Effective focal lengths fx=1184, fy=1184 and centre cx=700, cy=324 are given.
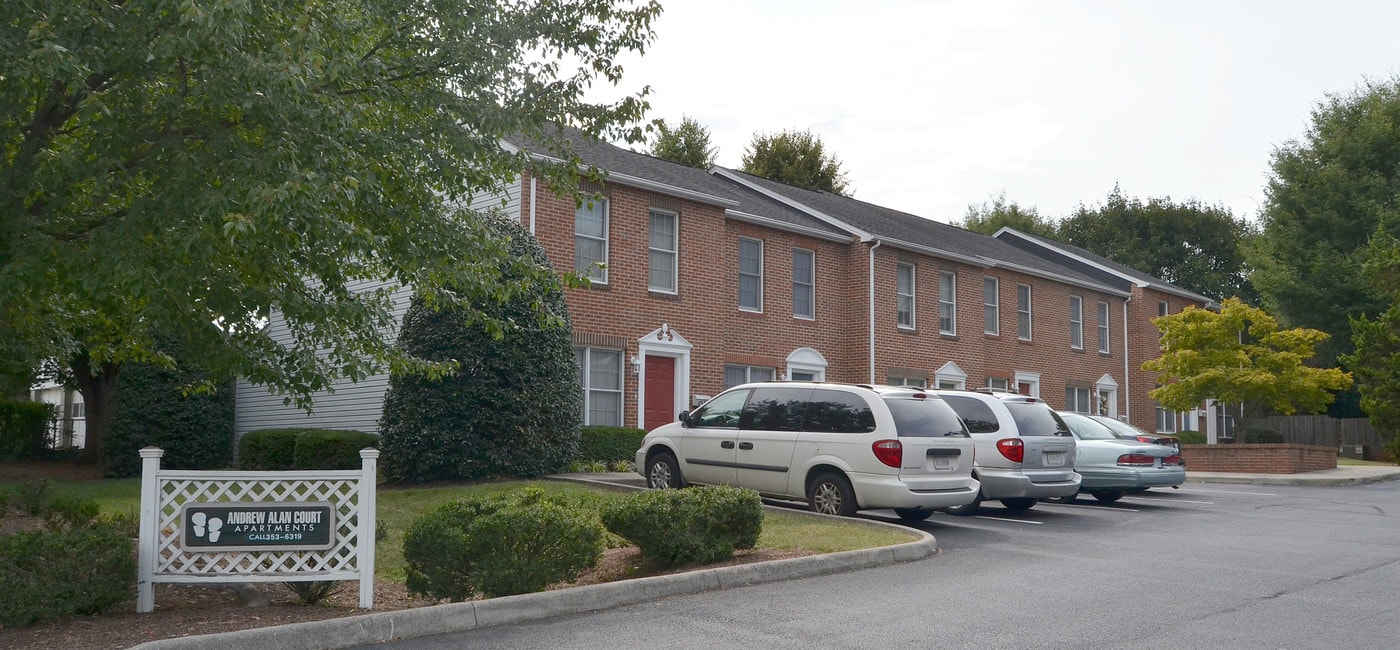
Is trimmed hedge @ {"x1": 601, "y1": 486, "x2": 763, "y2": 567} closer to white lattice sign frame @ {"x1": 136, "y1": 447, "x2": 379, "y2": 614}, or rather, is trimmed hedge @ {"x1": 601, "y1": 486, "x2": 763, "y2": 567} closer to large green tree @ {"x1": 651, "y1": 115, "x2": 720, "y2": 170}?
white lattice sign frame @ {"x1": 136, "y1": 447, "x2": 379, "y2": 614}

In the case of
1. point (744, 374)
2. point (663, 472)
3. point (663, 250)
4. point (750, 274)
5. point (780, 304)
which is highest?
point (663, 250)

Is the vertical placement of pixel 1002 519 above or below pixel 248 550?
below

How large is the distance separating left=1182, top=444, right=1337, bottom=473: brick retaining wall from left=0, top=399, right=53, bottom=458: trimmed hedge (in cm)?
2863

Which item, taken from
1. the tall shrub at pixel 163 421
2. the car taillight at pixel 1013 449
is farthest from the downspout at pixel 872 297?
the tall shrub at pixel 163 421

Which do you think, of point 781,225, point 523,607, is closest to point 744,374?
point 781,225

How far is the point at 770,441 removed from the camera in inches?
568

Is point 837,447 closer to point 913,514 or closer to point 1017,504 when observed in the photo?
point 913,514

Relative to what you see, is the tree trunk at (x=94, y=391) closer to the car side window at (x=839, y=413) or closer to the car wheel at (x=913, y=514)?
the car side window at (x=839, y=413)

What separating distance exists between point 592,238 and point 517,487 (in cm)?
680

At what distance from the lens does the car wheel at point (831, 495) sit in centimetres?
1363

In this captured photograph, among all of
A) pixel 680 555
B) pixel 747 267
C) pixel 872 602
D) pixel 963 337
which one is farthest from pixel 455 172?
pixel 963 337

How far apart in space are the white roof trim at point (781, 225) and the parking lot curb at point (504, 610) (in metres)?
14.9

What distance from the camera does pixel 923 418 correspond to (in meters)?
13.8

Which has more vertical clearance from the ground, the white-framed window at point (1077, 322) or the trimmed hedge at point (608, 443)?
the white-framed window at point (1077, 322)
